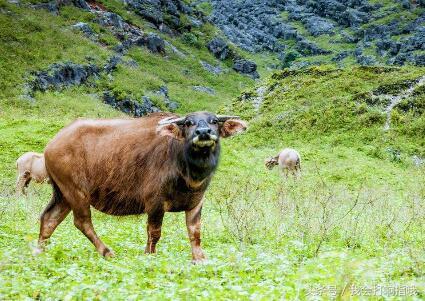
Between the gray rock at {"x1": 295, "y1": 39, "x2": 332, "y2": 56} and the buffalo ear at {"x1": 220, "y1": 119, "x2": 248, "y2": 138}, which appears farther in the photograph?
the gray rock at {"x1": 295, "y1": 39, "x2": 332, "y2": 56}

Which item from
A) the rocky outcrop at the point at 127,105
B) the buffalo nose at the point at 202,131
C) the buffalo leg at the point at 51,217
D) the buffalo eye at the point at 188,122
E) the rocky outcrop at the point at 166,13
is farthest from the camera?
the rocky outcrop at the point at 166,13

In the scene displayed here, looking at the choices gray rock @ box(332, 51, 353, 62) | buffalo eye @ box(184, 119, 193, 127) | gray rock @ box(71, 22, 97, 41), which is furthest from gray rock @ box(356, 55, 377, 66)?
buffalo eye @ box(184, 119, 193, 127)

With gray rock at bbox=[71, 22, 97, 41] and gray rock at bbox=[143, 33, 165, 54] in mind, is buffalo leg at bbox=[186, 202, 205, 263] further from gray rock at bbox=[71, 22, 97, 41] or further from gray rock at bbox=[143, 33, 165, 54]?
gray rock at bbox=[143, 33, 165, 54]

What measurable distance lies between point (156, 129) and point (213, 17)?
10976 cm

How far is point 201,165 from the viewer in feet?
24.3

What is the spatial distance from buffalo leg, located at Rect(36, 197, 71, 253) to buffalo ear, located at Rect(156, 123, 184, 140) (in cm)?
225

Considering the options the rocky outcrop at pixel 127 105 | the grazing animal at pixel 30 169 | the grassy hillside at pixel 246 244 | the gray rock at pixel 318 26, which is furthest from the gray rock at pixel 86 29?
the gray rock at pixel 318 26

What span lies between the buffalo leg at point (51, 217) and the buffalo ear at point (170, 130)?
7.40 feet

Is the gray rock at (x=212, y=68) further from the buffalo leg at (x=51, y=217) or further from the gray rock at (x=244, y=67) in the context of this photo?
the buffalo leg at (x=51, y=217)

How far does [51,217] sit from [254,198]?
587 cm

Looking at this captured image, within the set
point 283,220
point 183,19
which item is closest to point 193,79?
point 183,19

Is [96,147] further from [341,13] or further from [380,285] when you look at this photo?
[341,13]

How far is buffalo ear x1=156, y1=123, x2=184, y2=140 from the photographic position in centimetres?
760

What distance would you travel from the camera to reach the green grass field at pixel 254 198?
5168 millimetres
